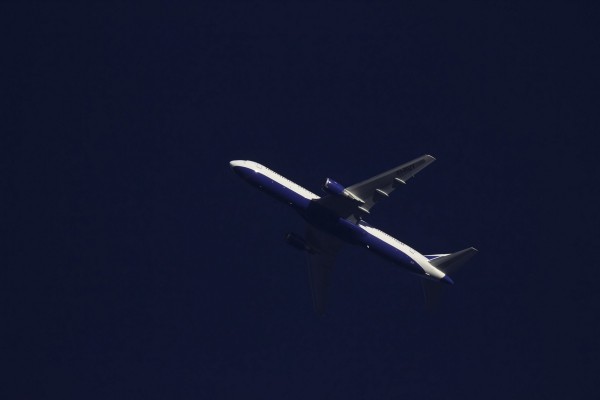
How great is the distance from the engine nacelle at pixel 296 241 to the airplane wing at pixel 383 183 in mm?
9854

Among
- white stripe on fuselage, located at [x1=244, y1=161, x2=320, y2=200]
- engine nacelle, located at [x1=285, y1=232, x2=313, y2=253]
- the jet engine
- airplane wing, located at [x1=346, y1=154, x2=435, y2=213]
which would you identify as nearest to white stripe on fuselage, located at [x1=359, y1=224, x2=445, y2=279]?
airplane wing, located at [x1=346, y1=154, x2=435, y2=213]

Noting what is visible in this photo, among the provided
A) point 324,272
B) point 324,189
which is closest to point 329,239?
point 324,272

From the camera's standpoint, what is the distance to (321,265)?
453ft

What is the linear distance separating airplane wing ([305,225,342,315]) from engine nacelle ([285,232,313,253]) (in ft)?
10.9

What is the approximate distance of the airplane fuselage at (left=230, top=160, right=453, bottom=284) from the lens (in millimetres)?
125688

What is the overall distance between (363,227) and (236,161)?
16473 mm

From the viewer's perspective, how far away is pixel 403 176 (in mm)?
123812

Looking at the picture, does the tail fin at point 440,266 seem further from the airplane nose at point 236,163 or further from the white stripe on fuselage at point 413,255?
the airplane nose at point 236,163

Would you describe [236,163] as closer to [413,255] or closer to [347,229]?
[347,229]

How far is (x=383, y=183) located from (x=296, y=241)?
44.4ft

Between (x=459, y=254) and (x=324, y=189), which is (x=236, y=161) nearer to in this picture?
(x=324, y=189)

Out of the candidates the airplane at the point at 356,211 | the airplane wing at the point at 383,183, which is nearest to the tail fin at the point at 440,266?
the airplane at the point at 356,211

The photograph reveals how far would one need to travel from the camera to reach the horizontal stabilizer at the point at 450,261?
412ft

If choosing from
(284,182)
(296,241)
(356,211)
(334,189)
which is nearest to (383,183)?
(356,211)
